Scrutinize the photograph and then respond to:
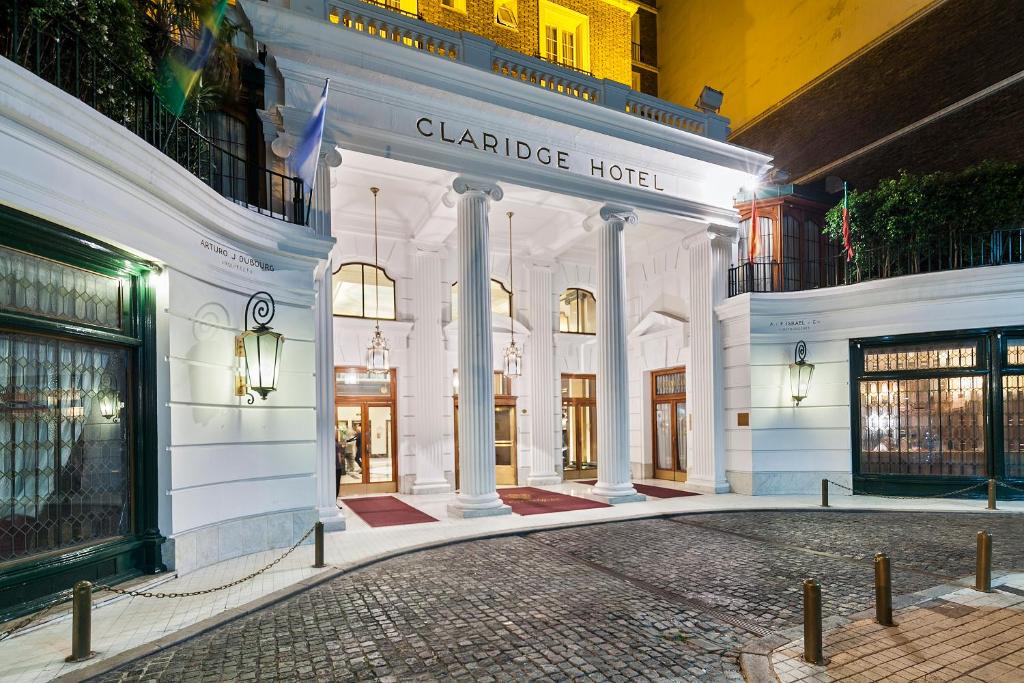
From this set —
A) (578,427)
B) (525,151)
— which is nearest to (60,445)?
(525,151)

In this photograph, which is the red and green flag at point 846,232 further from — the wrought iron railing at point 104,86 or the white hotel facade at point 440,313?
the wrought iron railing at point 104,86

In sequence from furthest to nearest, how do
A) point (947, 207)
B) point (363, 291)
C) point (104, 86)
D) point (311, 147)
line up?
point (363, 291) → point (947, 207) → point (311, 147) → point (104, 86)

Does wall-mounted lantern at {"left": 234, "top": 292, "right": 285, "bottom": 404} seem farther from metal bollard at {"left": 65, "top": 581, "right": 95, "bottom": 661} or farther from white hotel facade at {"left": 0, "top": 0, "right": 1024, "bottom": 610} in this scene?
metal bollard at {"left": 65, "top": 581, "right": 95, "bottom": 661}

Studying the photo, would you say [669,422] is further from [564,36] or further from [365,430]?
[564,36]

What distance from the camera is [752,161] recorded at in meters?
15.0

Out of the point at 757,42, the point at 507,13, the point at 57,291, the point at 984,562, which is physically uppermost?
the point at 757,42

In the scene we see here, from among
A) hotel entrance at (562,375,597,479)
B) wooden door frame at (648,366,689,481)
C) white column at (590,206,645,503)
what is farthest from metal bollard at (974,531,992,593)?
hotel entrance at (562,375,597,479)

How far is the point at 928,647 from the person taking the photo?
4.78m

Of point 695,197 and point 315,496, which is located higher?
point 695,197

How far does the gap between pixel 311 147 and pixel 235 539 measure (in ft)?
19.2

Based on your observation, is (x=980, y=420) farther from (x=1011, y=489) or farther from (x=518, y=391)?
(x=518, y=391)

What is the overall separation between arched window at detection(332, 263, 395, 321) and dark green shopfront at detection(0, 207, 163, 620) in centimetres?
769

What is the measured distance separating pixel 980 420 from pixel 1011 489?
57.3 inches

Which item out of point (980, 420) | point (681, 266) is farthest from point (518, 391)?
point (980, 420)
